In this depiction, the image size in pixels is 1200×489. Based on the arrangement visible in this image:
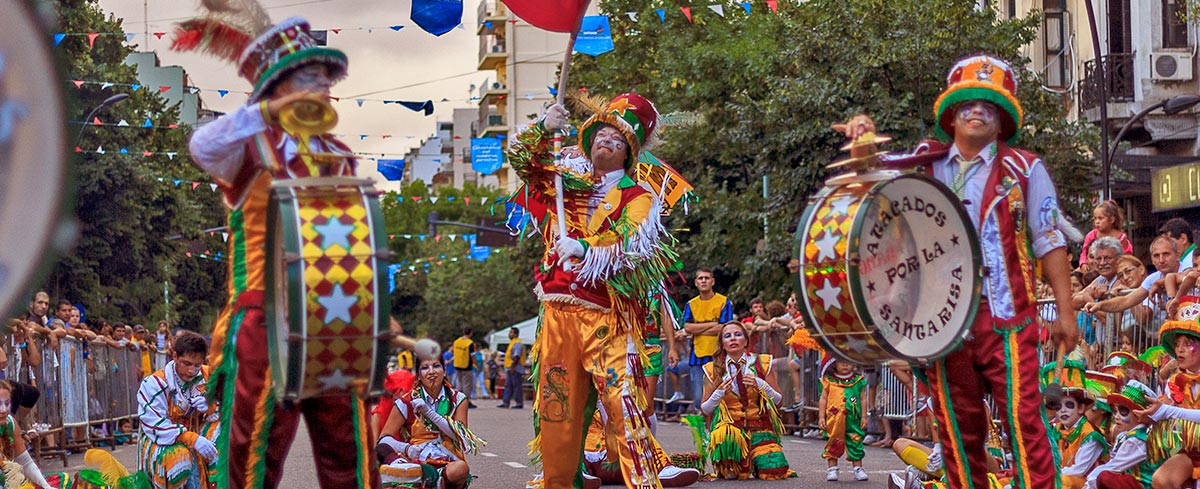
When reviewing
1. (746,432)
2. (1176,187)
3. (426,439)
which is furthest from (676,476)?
(1176,187)

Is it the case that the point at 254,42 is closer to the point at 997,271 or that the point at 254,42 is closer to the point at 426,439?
the point at 997,271

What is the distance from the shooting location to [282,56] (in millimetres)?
6547

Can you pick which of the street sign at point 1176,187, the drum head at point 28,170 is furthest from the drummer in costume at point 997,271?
the street sign at point 1176,187

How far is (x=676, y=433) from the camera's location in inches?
864

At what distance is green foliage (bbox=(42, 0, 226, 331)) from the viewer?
1271 inches

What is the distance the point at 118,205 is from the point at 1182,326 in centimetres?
2714

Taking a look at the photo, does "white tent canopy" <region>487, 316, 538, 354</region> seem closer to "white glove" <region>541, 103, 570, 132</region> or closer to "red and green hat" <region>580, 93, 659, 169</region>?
"red and green hat" <region>580, 93, 659, 169</region>

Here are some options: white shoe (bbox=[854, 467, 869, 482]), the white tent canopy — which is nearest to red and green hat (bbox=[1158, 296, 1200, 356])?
white shoe (bbox=[854, 467, 869, 482])

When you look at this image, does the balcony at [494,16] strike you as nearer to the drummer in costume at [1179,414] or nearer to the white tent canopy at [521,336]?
the white tent canopy at [521,336]

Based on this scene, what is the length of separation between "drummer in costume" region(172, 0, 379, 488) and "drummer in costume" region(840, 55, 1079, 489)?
2095 millimetres

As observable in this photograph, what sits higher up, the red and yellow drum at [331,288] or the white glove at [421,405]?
the red and yellow drum at [331,288]

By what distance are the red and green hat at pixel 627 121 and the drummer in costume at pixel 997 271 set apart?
271 centimetres

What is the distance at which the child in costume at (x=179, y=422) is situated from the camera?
10.6 metres

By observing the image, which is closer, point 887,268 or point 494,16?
point 887,268
